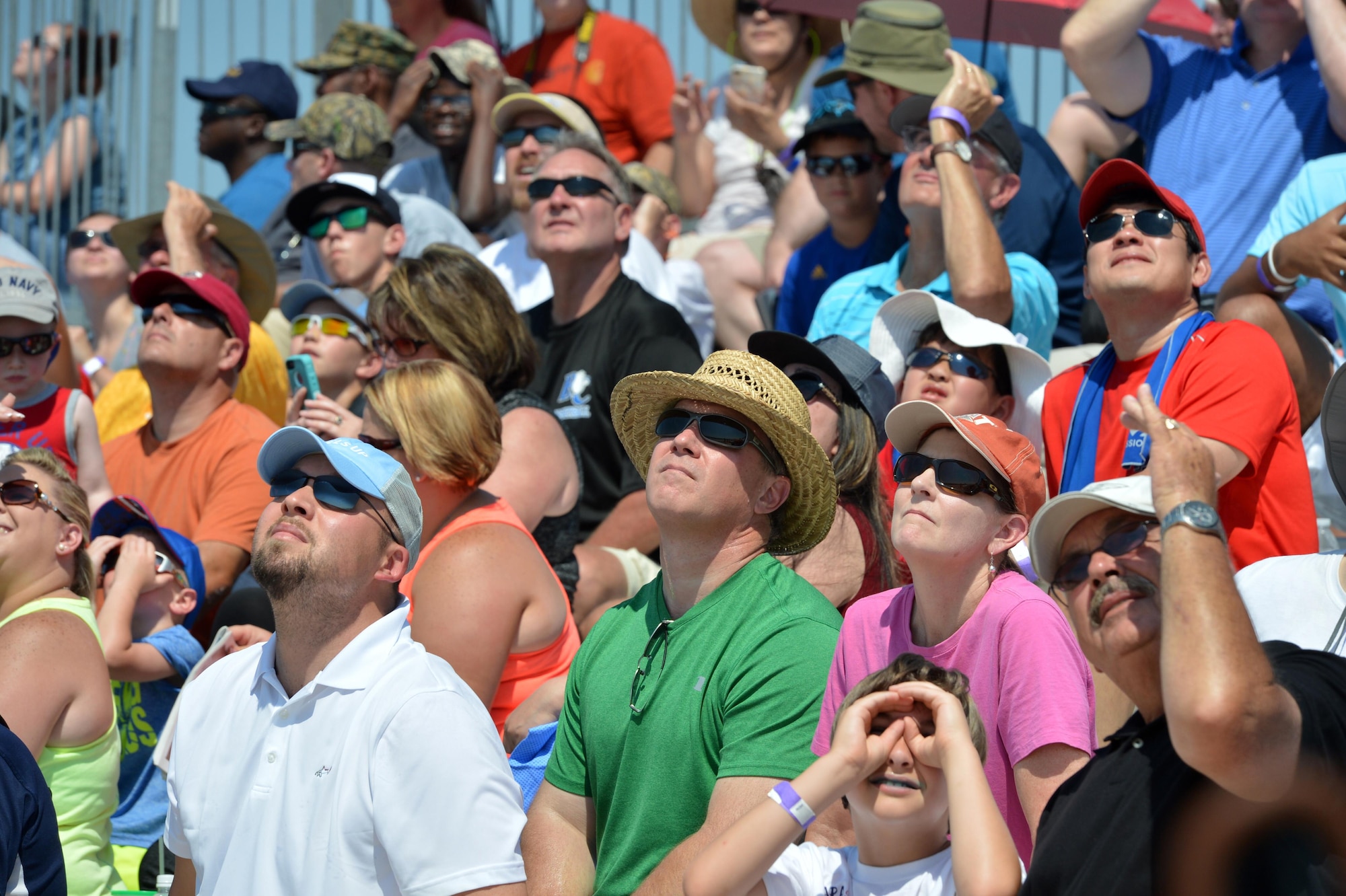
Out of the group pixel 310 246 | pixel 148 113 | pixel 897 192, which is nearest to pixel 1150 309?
pixel 897 192

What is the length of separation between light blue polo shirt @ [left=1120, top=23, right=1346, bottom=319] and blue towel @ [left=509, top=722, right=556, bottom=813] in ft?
10.6

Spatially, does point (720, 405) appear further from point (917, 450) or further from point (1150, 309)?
point (1150, 309)

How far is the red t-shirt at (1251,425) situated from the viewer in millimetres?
3840

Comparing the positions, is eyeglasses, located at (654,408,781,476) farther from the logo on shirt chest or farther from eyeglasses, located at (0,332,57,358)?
eyeglasses, located at (0,332,57,358)

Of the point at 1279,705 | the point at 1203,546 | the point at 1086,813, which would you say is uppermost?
the point at 1203,546

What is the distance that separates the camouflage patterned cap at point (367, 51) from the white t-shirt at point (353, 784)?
6628 mm

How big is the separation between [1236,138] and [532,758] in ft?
12.4

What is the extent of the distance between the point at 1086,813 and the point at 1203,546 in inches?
18.2

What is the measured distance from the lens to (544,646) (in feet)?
13.5

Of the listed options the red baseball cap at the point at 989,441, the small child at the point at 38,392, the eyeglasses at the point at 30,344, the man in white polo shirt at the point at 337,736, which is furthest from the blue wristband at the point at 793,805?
the eyeglasses at the point at 30,344

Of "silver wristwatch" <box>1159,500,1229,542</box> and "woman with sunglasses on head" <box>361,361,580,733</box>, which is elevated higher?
"silver wristwatch" <box>1159,500,1229,542</box>

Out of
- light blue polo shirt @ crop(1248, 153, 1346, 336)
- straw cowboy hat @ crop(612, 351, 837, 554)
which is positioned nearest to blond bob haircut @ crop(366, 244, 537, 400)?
straw cowboy hat @ crop(612, 351, 837, 554)

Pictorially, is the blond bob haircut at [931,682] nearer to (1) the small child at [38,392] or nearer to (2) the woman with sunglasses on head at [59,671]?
(2) the woman with sunglasses on head at [59,671]

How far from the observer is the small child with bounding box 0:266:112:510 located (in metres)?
5.44
